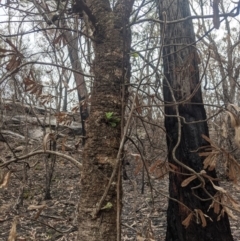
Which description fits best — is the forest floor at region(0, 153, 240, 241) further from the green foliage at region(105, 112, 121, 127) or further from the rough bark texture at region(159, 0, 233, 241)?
the green foliage at region(105, 112, 121, 127)

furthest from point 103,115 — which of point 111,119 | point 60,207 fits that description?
→ point 60,207

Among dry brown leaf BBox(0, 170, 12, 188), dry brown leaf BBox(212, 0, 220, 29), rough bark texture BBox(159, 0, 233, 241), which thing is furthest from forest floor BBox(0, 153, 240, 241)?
dry brown leaf BBox(212, 0, 220, 29)

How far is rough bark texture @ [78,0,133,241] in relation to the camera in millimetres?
1070

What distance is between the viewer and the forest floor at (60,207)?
388 centimetres

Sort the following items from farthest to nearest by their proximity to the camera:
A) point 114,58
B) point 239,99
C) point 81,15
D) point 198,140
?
point 239,99 < point 198,140 < point 81,15 < point 114,58

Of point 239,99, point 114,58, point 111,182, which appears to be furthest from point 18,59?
point 239,99

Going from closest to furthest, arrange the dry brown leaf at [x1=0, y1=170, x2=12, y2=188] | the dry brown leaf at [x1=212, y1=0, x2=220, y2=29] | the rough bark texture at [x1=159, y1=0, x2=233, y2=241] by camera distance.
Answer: the dry brown leaf at [x1=212, y1=0, x2=220, y2=29], the dry brown leaf at [x1=0, y1=170, x2=12, y2=188], the rough bark texture at [x1=159, y1=0, x2=233, y2=241]

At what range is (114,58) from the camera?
125 centimetres

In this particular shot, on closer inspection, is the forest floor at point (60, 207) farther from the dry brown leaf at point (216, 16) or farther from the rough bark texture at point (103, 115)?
the dry brown leaf at point (216, 16)

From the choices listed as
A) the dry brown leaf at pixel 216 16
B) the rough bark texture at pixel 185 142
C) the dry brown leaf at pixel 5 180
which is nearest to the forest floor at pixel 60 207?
the rough bark texture at pixel 185 142

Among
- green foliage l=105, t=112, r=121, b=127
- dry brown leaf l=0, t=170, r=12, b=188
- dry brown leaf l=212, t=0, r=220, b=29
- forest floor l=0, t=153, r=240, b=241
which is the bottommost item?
forest floor l=0, t=153, r=240, b=241

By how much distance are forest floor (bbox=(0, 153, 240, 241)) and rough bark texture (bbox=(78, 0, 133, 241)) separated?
1667mm

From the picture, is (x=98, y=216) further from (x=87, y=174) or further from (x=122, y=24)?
(x=122, y=24)

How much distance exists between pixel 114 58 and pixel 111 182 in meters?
0.47
